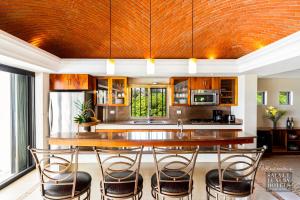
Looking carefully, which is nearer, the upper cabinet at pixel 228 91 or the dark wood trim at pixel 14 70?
the dark wood trim at pixel 14 70

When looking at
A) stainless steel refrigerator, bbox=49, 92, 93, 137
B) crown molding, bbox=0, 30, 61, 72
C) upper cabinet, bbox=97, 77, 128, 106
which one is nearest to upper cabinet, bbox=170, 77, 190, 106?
upper cabinet, bbox=97, 77, 128, 106

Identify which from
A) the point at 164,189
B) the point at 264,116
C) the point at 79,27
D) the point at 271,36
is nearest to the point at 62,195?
the point at 164,189

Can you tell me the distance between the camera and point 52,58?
4.16m

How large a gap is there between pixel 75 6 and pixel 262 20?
123 inches

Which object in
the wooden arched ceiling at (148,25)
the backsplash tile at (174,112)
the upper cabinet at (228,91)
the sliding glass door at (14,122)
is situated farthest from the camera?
the backsplash tile at (174,112)

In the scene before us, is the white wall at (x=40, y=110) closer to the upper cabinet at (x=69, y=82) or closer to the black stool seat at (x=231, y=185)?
the upper cabinet at (x=69, y=82)

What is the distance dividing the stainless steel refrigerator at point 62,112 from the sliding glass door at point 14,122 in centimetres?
50

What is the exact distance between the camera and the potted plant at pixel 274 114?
571cm

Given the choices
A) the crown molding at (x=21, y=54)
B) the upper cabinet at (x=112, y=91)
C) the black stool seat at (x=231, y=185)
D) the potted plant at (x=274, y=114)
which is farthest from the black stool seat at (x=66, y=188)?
the potted plant at (x=274, y=114)

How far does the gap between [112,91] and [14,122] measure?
2.49 m

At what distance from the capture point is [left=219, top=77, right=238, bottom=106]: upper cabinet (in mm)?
5520

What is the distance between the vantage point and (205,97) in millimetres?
5555

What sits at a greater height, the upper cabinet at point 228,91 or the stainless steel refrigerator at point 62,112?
the upper cabinet at point 228,91

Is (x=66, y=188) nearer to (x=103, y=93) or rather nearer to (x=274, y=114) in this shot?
(x=103, y=93)
